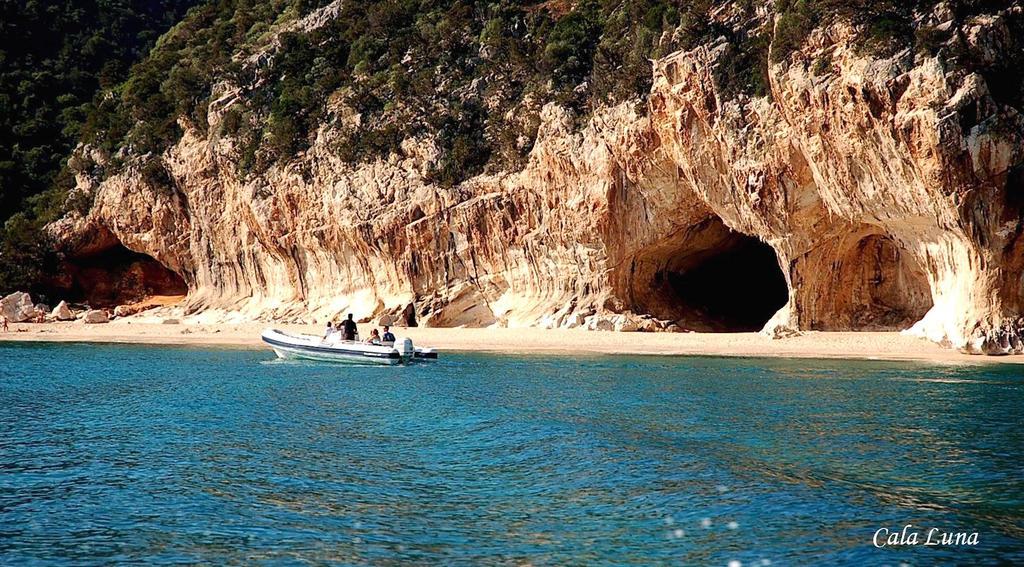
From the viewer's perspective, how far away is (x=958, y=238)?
977 inches

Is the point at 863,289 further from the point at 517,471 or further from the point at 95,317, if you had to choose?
the point at 95,317

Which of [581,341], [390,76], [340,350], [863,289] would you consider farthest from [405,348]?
[390,76]

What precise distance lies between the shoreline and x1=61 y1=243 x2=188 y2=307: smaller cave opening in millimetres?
10180

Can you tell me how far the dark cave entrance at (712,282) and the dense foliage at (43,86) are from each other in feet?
117

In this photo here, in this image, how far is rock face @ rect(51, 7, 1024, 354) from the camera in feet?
79.5

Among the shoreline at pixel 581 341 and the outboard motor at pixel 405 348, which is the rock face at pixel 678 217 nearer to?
the shoreline at pixel 581 341

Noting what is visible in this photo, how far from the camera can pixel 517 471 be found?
1158 centimetres

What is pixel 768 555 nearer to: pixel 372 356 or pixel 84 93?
pixel 372 356

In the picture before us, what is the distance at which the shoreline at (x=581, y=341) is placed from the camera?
26.7 meters

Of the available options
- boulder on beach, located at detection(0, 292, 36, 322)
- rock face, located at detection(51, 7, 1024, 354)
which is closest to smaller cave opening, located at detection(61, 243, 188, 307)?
rock face, located at detection(51, 7, 1024, 354)

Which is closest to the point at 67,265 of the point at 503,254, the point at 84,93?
the point at 84,93

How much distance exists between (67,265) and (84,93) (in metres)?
24.7

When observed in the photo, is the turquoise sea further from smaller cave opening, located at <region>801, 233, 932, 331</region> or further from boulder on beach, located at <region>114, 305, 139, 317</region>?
boulder on beach, located at <region>114, 305, 139, 317</region>

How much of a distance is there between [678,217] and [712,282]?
6682 millimetres
